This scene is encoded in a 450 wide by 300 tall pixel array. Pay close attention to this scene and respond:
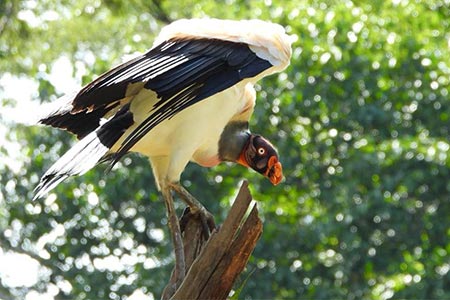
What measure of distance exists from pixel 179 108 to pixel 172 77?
4.7 inches

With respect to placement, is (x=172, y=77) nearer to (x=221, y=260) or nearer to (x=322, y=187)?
(x=221, y=260)

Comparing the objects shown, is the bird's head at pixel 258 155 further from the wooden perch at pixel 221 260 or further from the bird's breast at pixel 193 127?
the wooden perch at pixel 221 260

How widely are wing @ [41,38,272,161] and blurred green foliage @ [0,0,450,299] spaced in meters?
3.90

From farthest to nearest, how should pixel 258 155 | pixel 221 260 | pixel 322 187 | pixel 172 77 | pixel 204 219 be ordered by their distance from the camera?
1. pixel 322 187
2. pixel 258 155
3. pixel 204 219
4. pixel 172 77
5. pixel 221 260

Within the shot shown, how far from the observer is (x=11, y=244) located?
10969mm

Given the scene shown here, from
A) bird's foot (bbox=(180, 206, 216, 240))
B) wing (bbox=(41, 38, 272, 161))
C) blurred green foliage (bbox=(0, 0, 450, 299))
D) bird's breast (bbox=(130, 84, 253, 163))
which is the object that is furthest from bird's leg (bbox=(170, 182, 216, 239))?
blurred green foliage (bbox=(0, 0, 450, 299))

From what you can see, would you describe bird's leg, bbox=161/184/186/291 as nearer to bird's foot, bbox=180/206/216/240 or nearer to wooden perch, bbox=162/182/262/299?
bird's foot, bbox=180/206/216/240

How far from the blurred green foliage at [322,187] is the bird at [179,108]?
3.59 metres

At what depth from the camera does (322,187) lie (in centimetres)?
991

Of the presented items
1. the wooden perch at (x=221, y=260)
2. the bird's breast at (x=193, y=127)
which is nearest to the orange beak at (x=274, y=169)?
the bird's breast at (x=193, y=127)

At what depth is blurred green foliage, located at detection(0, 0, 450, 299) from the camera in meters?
9.51

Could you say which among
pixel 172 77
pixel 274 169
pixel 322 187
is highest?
pixel 172 77

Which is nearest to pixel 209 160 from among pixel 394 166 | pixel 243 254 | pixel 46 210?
pixel 243 254

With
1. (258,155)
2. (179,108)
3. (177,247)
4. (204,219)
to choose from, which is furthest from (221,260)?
(258,155)
